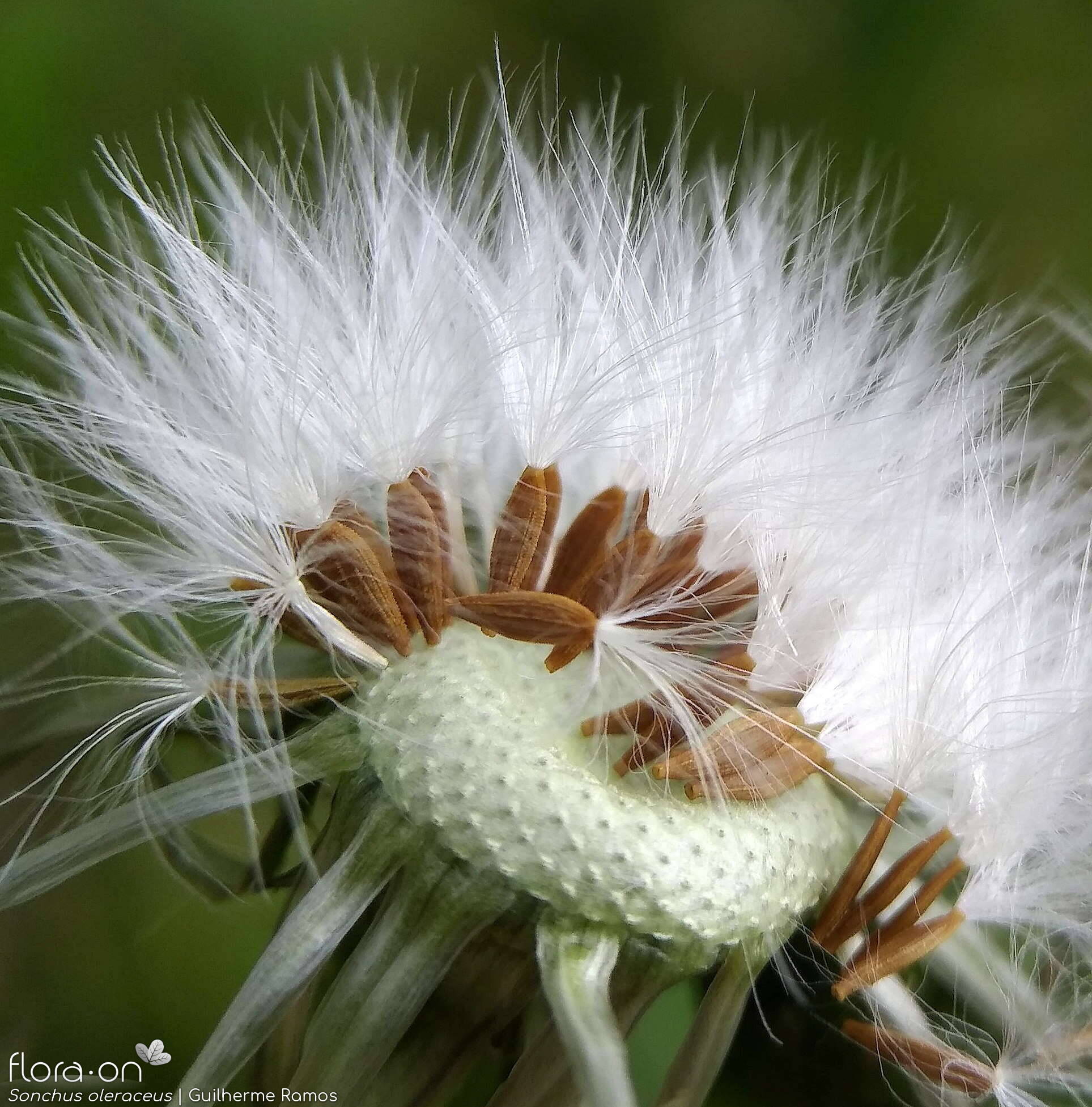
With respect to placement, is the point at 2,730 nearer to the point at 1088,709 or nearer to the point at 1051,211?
the point at 1088,709

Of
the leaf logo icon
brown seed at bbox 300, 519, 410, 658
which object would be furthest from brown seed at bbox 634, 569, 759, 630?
the leaf logo icon

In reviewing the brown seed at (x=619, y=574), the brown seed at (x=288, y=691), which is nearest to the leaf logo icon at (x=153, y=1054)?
the brown seed at (x=288, y=691)

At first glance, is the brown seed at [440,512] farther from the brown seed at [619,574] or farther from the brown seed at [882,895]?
the brown seed at [882,895]

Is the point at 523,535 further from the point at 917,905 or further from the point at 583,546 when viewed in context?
the point at 917,905

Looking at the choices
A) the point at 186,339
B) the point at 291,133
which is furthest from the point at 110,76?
the point at 186,339

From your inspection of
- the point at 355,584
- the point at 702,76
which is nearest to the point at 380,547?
the point at 355,584

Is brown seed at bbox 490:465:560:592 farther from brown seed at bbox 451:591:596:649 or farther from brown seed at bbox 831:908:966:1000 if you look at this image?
brown seed at bbox 831:908:966:1000
